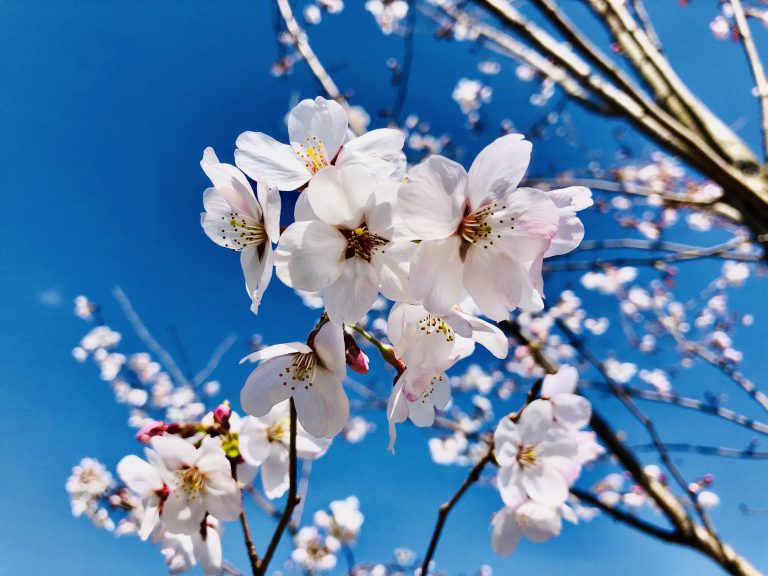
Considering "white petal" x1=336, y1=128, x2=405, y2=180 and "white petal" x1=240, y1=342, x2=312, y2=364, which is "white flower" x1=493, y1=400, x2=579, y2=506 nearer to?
"white petal" x1=240, y1=342, x2=312, y2=364

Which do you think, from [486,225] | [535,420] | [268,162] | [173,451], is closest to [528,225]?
[486,225]

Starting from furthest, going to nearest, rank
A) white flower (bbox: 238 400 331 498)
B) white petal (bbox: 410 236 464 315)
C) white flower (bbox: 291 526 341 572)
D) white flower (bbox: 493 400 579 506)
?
white flower (bbox: 291 526 341 572) → white flower (bbox: 493 400 579 506) → white flower (bbox: 238 400 331 498) → white petal (bbox: 410 236 464 315)

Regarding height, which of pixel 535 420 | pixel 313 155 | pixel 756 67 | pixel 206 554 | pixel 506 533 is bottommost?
pixel 206 554

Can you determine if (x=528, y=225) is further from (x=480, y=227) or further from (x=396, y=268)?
(x=396, y=268)

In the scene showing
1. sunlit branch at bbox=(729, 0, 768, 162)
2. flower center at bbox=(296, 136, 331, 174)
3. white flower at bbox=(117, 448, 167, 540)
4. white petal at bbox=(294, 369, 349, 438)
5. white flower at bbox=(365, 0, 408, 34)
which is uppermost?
white flower at bbox=(365, 0, 408, 34)

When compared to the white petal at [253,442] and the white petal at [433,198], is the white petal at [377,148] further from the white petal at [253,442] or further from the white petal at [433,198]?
the white petal at [253,442]

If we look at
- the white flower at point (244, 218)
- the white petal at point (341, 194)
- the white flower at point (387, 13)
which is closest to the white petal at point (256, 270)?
the white flower at point (244, 218)

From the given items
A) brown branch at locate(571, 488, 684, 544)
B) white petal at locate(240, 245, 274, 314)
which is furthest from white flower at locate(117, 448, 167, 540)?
brown branch at locate(571, 488, 684, 544)
